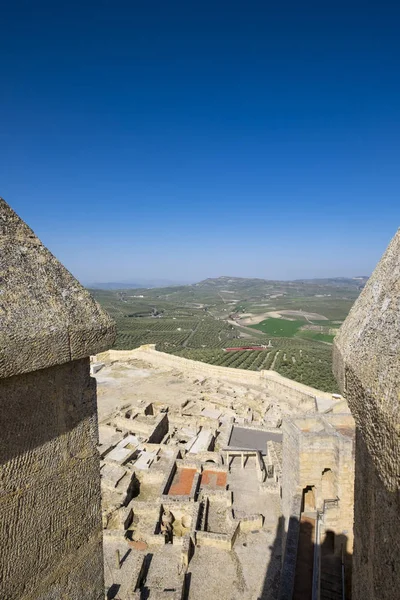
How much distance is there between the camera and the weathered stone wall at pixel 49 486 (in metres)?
1.60

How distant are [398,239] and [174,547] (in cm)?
1064

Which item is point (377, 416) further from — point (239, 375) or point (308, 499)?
point (239, 375)

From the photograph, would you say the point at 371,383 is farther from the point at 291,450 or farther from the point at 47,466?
the point at 291,450

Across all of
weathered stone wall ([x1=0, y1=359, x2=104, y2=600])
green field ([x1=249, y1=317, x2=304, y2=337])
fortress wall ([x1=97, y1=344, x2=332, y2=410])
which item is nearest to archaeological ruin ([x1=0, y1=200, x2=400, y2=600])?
weathered stone wall ([x1=0, y1=359, x2=104, y2=600])

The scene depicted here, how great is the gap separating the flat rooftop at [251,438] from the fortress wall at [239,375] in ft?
20.5

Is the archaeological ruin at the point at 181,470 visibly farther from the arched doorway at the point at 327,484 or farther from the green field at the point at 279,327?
the green field at the point at 279,327

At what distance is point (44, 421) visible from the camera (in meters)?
1.72

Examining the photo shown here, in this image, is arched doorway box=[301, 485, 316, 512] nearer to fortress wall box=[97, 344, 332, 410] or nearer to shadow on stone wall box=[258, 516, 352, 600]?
shadow on stone wall box=[258, 516, 352, 600]

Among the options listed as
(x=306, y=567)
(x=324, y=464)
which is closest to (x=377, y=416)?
(x=306, y=567)

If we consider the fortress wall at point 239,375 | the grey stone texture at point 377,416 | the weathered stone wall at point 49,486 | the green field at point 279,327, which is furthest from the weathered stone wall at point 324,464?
the green field at point 279,327

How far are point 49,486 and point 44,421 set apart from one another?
37 centimetres

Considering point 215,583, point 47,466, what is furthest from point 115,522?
point 47,466

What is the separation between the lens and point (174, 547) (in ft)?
30.9

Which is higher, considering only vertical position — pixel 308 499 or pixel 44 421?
pixel 44 421
